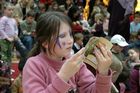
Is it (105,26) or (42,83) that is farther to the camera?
(105,26)

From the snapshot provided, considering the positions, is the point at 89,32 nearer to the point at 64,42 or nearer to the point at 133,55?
the point at 133,55

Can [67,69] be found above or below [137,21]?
above

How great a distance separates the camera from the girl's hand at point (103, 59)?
1848 mm

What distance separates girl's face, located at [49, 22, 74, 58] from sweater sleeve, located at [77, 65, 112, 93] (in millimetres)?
136

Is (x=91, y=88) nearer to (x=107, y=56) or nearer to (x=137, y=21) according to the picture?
(x=107, y=56)

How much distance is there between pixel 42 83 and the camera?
1803mm

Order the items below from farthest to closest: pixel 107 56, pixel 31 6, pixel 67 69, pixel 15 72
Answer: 1. pixel 31 6
2. pixel 15 72
3. pixel 107 56
4. pixel 67 69

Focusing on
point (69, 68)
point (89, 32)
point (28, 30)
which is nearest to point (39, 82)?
point (69, 68)

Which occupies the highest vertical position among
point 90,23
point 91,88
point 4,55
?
point 91,88

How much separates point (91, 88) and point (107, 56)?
17cm

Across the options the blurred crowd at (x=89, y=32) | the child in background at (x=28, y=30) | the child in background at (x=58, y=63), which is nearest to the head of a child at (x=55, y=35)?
the child in background at (x=58, y=63)

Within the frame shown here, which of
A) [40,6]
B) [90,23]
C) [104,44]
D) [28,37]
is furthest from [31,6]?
[104,44]

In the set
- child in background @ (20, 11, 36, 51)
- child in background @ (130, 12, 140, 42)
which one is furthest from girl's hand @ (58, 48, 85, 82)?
child in background @ (130, 12, 140, 42)

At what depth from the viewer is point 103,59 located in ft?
6.07
